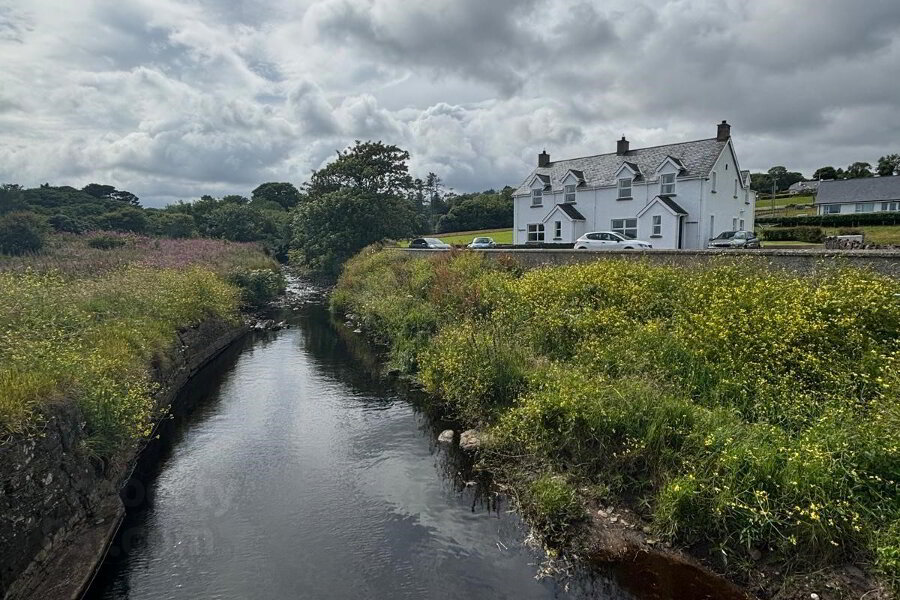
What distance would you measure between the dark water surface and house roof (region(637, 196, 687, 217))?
87.5 feet

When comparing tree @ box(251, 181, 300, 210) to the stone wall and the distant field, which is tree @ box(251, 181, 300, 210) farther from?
the stone wall

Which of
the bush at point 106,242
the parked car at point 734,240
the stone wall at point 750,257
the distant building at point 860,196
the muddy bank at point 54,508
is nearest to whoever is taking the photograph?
the muddy bank at point 54,508

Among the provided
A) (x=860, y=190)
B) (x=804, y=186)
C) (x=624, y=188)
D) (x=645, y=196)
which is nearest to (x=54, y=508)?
(x=645, y=196)

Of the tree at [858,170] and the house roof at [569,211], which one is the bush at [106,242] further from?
the tree at [858,170]

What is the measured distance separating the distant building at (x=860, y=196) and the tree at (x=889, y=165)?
33.4 meters

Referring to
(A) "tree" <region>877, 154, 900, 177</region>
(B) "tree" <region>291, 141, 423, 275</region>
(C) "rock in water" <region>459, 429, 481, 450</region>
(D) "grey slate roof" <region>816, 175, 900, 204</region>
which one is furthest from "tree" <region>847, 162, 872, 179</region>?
(C) "rock in water" <region>459, 429, 481, 450</region>

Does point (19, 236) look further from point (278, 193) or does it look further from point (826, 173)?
point (826, 173)

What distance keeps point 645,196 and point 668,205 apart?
2.51 m

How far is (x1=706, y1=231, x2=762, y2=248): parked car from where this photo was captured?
102 feet

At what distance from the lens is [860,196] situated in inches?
2491

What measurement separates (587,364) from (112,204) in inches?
3263

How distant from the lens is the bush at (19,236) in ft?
92.6

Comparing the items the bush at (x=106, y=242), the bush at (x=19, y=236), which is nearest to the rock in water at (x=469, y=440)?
the bush at (x=19, y=236)

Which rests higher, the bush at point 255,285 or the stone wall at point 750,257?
the stone wall at point 750,257
